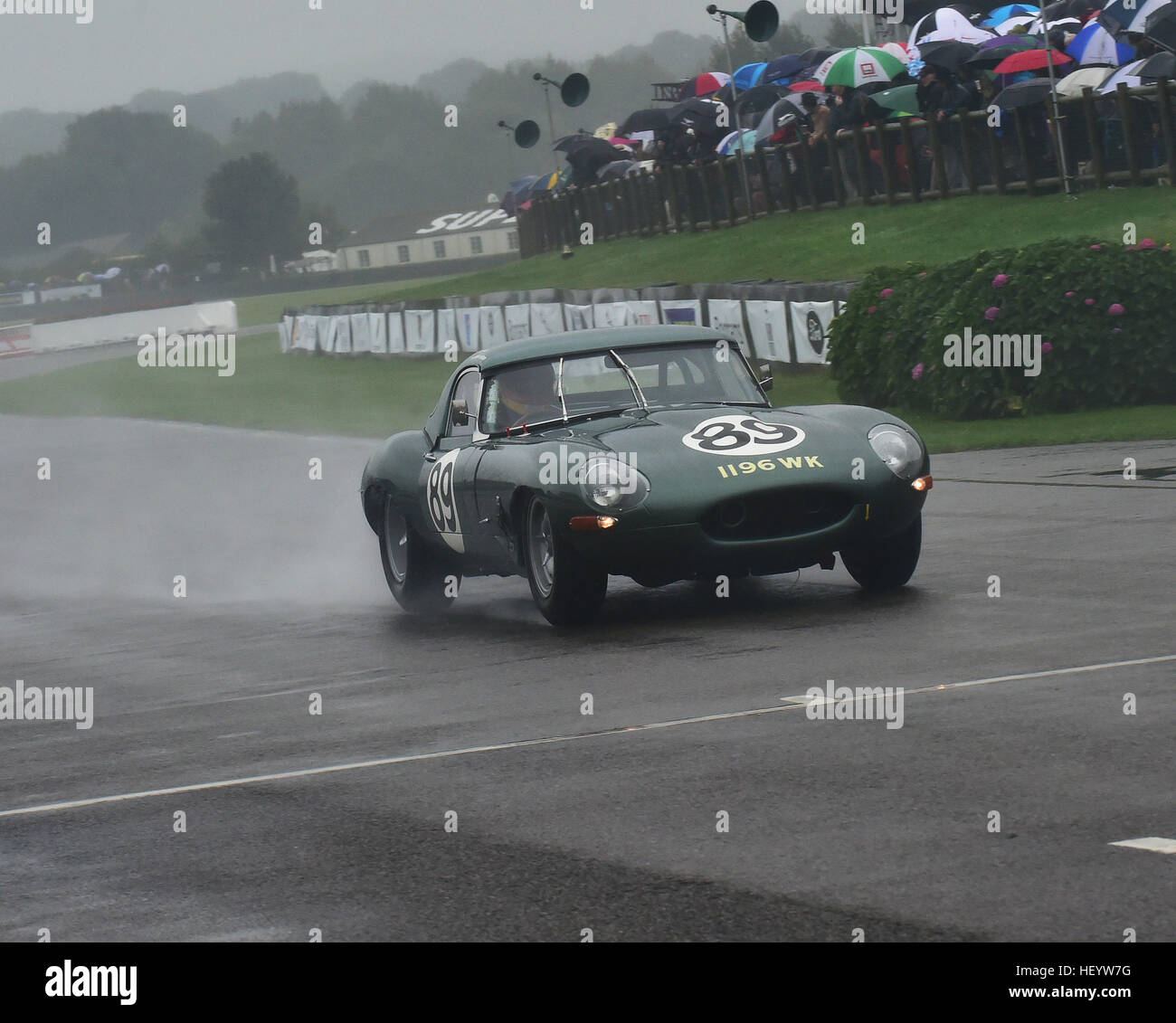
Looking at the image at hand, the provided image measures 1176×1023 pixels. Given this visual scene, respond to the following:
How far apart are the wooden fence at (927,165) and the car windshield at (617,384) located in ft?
61.6

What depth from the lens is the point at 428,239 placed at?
153750mm

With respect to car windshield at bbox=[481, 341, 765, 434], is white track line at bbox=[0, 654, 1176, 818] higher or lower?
lower

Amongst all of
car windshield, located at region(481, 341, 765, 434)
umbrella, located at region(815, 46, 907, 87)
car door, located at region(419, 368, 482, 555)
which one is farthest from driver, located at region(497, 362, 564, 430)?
umbrella, located at region(815, 46, 907, 87)

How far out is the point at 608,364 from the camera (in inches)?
405

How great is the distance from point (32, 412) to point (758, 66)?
1711 cm

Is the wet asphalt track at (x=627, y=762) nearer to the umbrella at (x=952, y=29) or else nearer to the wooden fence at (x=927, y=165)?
the wooden fence at (x=927, y=165)

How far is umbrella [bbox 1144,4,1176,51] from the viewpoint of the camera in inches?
1070

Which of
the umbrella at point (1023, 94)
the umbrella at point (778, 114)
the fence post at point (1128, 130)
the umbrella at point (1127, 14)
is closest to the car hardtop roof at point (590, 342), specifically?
the fence post at point (1128, 130)

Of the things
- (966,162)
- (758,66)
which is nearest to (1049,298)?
(966,162)

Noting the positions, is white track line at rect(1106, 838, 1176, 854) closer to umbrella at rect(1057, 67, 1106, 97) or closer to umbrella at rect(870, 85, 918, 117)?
umbrella at rect(1057, 67, 1106, 97)

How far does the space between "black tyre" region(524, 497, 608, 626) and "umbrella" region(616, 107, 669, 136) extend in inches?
1474

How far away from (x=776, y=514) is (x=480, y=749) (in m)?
2.78

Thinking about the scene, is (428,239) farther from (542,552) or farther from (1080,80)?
(542,552)

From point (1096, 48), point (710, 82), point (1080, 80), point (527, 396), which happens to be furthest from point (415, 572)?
point (710, 82)
